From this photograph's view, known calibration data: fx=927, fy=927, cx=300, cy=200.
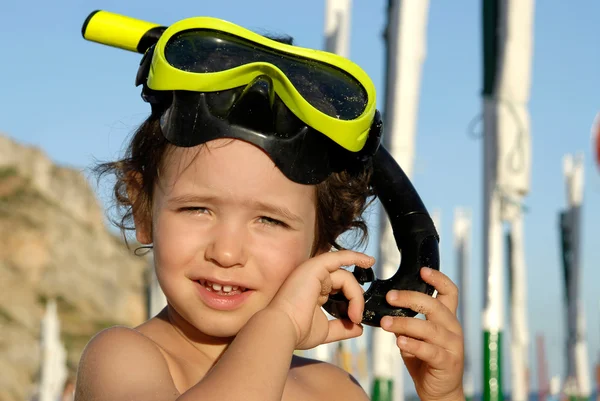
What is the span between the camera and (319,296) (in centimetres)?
211

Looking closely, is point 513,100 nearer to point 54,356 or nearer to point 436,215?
point 54,356

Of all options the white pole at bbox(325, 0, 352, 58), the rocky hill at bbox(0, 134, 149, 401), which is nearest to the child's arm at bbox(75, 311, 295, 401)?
the white pole at bbox(325, 0, 352, 58)

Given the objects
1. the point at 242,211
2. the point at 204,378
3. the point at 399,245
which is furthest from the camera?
the point at 399,245

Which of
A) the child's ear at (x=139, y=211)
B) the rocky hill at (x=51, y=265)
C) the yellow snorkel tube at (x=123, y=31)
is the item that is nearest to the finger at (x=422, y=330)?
the child's ear at (x=139, y=211)

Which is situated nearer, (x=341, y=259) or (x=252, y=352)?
(x=252, y=352)

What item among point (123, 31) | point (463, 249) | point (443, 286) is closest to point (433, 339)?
point (443, 286)

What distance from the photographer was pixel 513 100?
5.27 metres

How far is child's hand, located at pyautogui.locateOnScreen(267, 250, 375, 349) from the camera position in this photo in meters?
1.94

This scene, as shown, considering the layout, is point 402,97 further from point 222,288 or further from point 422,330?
point 222,288

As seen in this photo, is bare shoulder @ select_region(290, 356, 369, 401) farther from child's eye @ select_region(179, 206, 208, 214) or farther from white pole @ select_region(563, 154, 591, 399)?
white pole @ select_region(563, 154, 591, 399)

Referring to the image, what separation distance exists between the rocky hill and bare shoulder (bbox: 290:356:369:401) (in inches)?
1371

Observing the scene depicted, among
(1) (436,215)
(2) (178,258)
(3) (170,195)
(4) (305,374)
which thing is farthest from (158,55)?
(1) (436,215)

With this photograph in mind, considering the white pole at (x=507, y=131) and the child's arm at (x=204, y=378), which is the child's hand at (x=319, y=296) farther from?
the white pole at (x=507, y=131)

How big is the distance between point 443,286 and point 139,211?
2.66 feet
